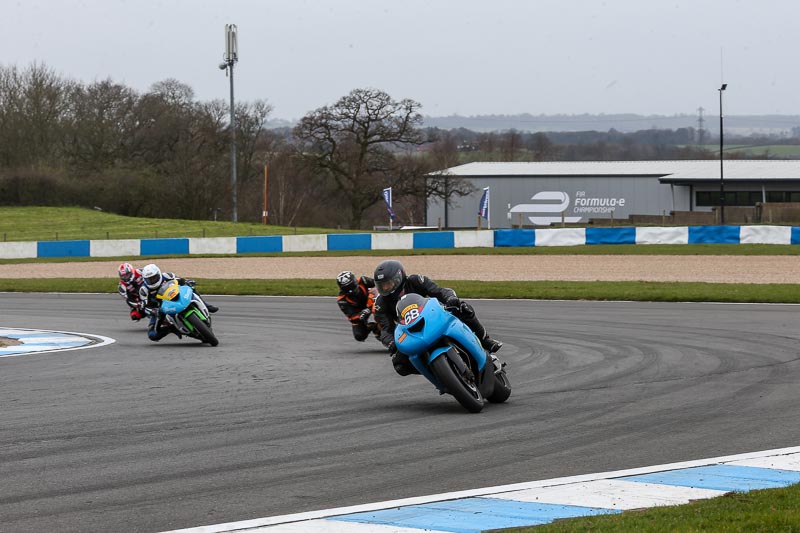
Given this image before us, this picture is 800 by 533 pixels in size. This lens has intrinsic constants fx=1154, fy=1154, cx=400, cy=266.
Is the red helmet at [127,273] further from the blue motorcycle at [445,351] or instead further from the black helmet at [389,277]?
the blue motorcycle at [445,351]

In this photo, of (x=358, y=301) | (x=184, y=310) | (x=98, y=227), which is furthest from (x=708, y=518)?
(x=98, y=227)

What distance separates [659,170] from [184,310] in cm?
6989

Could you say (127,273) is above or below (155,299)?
above

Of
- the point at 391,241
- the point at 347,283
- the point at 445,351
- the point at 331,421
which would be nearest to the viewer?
the point at 331,421

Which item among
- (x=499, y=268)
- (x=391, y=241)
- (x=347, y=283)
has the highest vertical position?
(x=391, y=241)

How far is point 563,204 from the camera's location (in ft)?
268

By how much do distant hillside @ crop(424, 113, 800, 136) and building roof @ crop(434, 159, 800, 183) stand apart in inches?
2229

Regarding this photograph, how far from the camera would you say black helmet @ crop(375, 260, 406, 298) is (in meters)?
10.6

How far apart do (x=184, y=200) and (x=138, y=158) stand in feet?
28.3

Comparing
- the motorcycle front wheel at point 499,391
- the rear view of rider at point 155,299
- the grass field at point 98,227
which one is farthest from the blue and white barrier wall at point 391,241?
the motorcycle front wheel at point 499,391

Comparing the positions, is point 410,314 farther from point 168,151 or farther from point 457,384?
point 168,151

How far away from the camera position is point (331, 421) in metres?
9.00

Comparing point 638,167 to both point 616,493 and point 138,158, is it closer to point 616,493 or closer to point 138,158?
point 138,158

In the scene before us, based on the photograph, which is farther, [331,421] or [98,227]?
[98,227]
